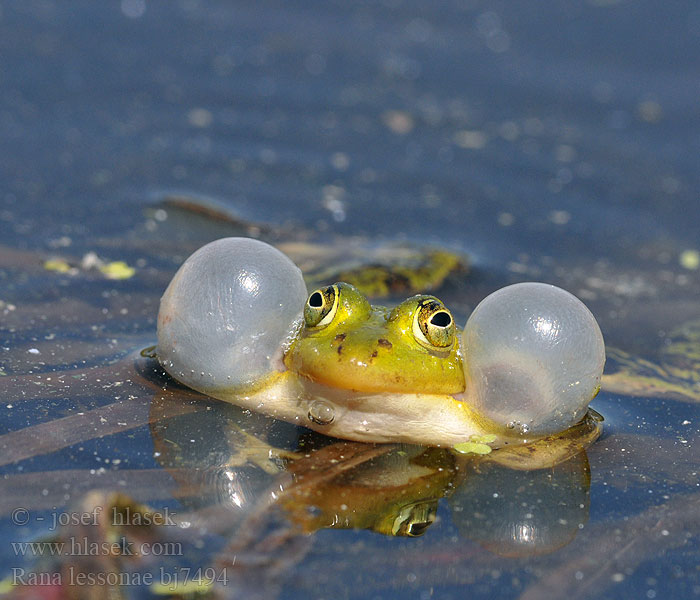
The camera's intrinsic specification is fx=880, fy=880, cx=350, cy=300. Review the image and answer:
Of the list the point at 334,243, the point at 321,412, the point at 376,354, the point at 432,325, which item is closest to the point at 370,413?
the point at 321,412

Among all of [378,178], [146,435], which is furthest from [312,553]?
[378,178]

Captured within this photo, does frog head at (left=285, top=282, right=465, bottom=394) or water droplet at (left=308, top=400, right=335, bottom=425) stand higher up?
frog head at (left=285, top=282, right=465, bottom=394)

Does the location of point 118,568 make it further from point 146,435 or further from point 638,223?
point 638,223

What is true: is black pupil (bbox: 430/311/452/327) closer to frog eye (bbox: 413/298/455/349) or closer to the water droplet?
frog eye (bbox: 413/298/455/349)

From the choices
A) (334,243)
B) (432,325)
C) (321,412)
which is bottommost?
(321,412)

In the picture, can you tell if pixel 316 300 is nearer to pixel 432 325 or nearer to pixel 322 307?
pixel 322 307

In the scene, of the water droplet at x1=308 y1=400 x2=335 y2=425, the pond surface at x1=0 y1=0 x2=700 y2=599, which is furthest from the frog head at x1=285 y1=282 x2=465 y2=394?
the pond surface at x1=0 y1=0 x2=700 y2=599
